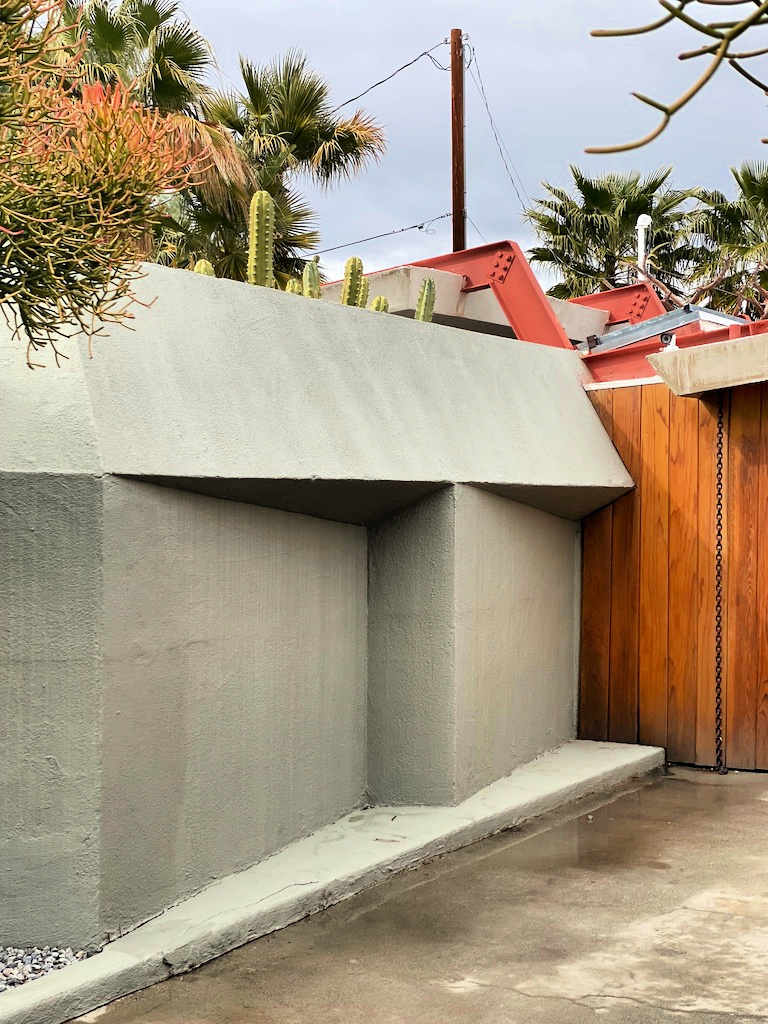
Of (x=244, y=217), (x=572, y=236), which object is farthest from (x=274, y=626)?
(x=572, y=236)

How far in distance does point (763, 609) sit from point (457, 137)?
461 inches


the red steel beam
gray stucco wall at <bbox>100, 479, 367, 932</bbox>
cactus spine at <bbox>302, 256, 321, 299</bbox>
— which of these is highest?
the red steel beam

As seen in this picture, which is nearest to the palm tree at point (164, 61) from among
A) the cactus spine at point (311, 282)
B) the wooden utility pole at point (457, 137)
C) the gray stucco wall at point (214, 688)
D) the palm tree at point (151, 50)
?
the palm tree at point (151, 50)

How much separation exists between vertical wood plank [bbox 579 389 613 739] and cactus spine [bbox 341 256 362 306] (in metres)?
1.88

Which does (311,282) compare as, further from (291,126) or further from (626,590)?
(291,126)

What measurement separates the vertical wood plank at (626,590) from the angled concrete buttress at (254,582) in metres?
0.30

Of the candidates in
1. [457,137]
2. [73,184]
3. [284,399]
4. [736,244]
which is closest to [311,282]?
[284,399]

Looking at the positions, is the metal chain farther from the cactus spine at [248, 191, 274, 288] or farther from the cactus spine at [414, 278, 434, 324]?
the cactus spine at [248, 191, 274, 288]

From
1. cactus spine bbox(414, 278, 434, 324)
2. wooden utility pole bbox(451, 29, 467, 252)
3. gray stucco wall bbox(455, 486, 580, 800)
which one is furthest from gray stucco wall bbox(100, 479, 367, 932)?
wooden utility pole bbox(451, 29, 467, 252)

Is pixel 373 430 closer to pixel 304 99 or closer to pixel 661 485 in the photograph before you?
pixel 661 485

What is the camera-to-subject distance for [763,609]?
6.80 m

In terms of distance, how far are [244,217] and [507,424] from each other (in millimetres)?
8168

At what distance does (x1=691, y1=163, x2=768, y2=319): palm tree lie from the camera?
17.3m

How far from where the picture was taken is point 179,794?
13.8 feet
